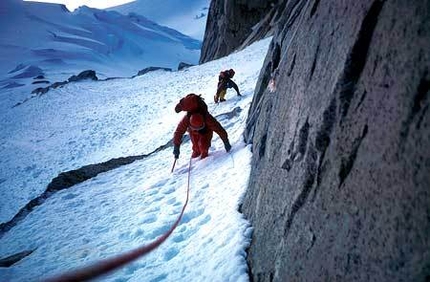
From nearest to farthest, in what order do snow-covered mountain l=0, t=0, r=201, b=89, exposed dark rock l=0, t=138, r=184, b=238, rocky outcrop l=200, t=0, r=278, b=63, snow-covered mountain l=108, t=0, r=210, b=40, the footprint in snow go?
the footprint in snow → exposed dark rock l=0, t=138, r=184, b=238 → rocky outcrop l=200, t=0, r=278, b=63 → snow-covered mountain l=0, t=0, r=201, b=89 → snow-covered mountain l=108, t=0, r=210, b=40

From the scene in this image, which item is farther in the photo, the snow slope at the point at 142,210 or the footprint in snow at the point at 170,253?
the footprint in snow at the point at 170,253

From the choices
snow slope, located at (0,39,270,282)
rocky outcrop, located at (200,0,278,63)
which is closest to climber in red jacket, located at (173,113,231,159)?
snow slope, located at (0,39,270,282)

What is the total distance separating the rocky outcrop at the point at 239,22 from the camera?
24.7 metres

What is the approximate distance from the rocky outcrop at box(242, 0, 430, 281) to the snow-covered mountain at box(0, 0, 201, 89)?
5102cm

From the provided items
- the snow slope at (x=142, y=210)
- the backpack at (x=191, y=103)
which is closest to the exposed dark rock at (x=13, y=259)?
the snow slope at (x=142, y=210)

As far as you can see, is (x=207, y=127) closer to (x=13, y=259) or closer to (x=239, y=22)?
(x=13, y=259)

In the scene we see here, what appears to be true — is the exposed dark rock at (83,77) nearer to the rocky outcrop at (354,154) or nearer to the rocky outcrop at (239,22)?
the rocky outcrop at (239,22)

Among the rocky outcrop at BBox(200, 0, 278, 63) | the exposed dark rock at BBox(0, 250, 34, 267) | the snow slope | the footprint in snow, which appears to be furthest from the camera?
the rocky outcrop at BBox(200, 0, 278, 63)

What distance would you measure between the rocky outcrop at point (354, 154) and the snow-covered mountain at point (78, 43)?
51.0 metres

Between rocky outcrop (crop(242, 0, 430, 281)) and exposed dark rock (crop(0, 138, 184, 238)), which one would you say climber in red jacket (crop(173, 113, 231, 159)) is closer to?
exposed dark rock (crop(0, 138, 184, 238))

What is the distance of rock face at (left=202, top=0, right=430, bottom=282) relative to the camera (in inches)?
57.3

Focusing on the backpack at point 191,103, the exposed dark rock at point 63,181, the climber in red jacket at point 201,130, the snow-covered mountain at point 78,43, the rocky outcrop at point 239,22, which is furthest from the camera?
the snow-covered mountain at point 78,43

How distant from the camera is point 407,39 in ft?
5.18

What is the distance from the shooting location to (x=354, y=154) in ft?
6.28
